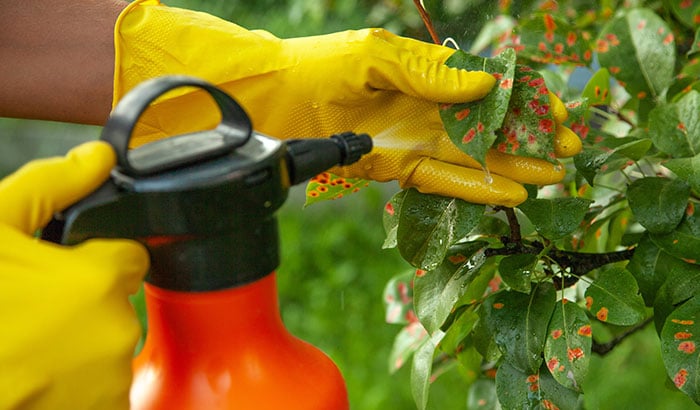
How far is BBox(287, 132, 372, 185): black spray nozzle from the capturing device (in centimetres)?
69

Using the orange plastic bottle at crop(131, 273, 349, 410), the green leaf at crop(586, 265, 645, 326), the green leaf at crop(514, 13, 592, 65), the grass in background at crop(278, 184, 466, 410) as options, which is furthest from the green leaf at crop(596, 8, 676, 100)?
the grass in background at crop(278, 184, 466, 410)

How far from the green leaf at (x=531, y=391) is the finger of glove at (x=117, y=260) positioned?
0.51 meters

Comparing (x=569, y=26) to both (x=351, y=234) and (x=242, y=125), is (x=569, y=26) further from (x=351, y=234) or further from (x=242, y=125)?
(x=351, y=234)

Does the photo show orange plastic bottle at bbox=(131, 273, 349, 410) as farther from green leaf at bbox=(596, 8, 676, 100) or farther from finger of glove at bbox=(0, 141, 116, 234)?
green leaf at bbox=(596, 8, 676, 100)

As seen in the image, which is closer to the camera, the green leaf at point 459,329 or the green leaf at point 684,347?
the green leaf at point 684,347

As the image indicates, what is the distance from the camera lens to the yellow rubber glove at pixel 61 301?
0.57 metres

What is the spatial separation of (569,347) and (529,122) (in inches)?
9.9

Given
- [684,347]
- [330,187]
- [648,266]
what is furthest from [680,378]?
[330,187]

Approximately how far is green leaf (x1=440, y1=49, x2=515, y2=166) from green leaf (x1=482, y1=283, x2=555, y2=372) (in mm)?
216

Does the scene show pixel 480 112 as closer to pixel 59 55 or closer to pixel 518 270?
pixel 518 270

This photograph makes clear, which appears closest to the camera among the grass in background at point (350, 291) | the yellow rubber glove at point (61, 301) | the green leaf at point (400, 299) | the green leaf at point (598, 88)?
the yellow rubber glove at point (61, 301)

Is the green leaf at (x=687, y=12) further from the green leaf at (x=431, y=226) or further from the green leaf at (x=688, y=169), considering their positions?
the green leaf at (x=431, y=226)

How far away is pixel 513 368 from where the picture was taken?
3.28 ft

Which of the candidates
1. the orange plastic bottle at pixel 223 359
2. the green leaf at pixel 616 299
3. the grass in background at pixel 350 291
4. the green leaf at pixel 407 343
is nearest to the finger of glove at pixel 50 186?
the orange plastic bottle at pixel 223 359
